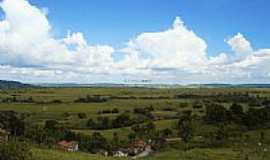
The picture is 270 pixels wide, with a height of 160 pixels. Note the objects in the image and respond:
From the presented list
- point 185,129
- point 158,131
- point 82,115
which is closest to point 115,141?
point 158,131

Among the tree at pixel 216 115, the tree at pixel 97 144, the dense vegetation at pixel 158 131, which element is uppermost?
the tree at pixel 216 115

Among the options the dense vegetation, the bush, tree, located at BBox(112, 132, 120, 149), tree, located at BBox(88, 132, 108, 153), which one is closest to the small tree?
the dense vegetation

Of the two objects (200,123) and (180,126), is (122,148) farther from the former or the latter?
(200,123)

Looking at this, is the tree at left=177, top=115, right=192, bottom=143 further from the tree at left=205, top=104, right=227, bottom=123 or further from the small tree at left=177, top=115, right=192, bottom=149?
the tree at left=205, top=104, right=227, bottom=123

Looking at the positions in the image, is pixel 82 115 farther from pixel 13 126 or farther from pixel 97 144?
pixel 97 144

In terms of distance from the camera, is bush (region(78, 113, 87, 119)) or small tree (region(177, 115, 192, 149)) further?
bush (region(78, 113, 87, 119))

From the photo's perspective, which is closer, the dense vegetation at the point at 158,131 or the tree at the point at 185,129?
the dense vegetation at the point at 158,131

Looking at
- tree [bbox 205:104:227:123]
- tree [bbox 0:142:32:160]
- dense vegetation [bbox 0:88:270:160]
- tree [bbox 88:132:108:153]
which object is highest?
tree [bbox 0:142:32:160]

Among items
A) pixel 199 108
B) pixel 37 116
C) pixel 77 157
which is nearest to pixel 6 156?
pixel 77 157

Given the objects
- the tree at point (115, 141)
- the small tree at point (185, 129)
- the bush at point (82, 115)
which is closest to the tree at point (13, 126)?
the tree at point (115, 141)

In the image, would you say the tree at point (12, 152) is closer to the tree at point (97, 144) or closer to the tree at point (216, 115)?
the tree at point (97, 144)

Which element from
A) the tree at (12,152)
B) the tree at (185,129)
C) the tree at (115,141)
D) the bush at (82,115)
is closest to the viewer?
the tree at (12,152)
